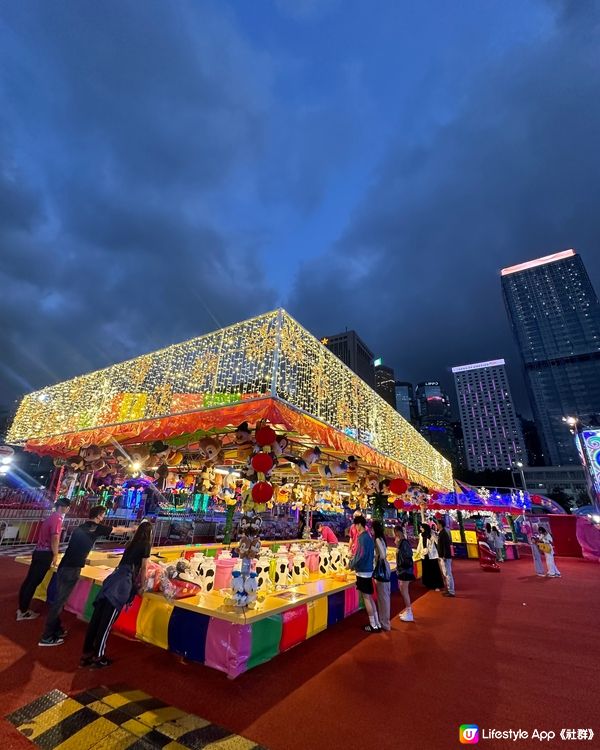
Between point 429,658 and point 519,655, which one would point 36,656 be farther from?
point 519,655

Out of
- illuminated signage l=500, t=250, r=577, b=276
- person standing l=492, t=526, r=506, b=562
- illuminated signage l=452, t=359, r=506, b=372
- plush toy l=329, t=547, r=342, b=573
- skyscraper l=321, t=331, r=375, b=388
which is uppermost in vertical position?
illuminated signage l=500, t=250, r=577, b=276

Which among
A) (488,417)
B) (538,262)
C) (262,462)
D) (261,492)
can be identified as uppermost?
(538,262)

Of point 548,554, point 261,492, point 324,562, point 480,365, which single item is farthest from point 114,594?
point 480,365

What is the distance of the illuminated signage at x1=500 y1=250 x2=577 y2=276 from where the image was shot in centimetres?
10644

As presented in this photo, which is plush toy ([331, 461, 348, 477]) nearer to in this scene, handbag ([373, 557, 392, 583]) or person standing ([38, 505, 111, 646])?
handbag ([373, 557, 392, 583])

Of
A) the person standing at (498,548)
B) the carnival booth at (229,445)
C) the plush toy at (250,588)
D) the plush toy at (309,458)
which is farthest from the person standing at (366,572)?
the person standing at (498,548)

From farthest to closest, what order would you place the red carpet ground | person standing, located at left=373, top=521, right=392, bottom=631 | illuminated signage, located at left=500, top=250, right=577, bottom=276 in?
illuminated signage, located at left=500, top=250, right=577, bottom=276 < person standing, located at left=373, top=521, right=392, bottom=631 < the red carpet ground

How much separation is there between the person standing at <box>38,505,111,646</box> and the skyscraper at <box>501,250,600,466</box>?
122m

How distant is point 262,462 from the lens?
4.75m

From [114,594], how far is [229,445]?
114 inches

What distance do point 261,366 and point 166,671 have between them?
407 cm

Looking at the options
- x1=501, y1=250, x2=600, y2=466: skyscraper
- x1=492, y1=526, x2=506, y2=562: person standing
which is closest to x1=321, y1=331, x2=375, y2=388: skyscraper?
x1=492, y1=526, x2=506, y2=562: person standing

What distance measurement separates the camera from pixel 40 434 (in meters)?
8.77

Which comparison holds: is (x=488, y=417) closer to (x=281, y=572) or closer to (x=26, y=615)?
(x=281, y=572)
